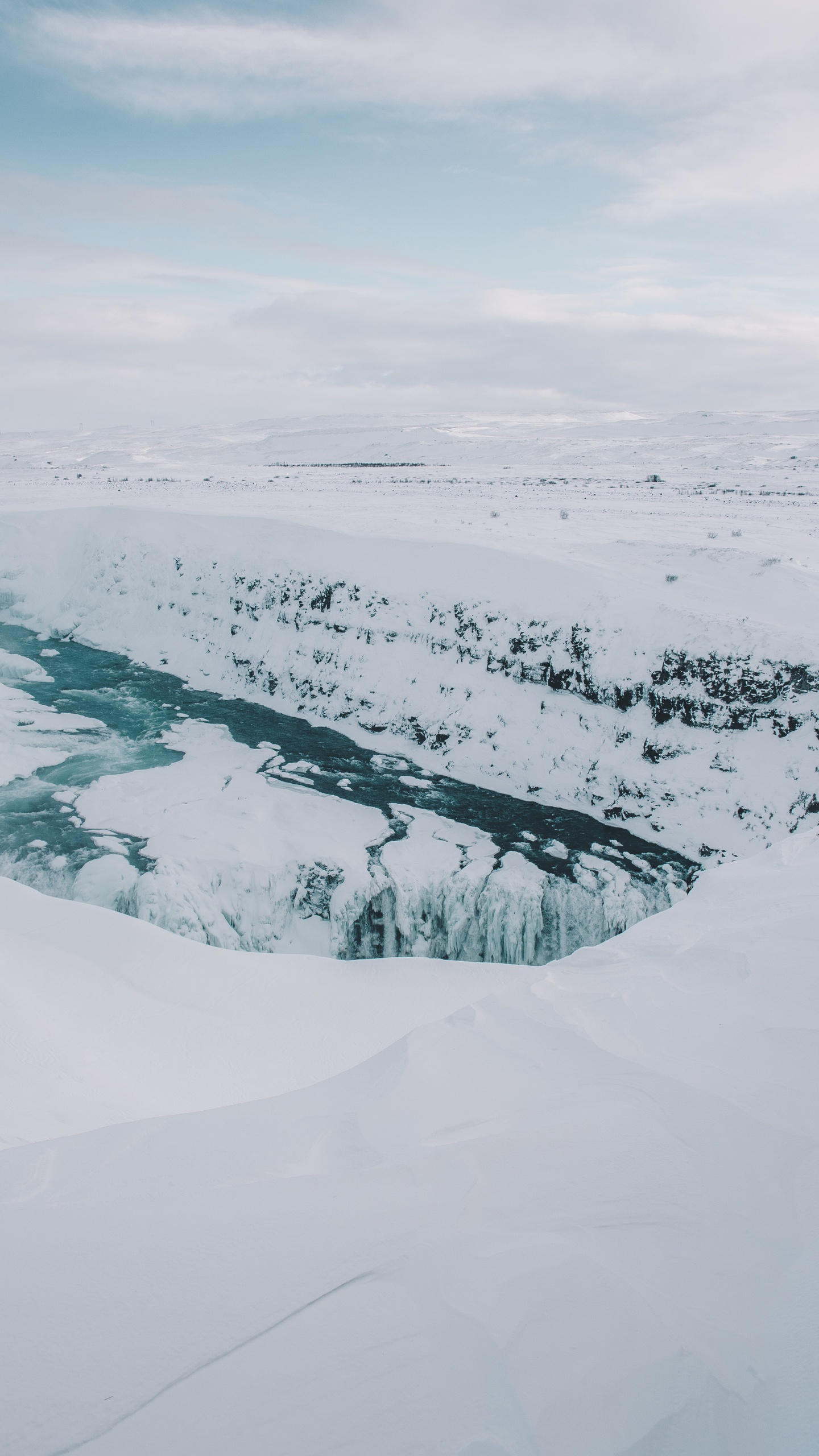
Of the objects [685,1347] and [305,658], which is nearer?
[685,1347]

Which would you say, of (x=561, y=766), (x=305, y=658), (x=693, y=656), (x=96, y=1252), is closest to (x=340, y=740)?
(x=305, y=658)

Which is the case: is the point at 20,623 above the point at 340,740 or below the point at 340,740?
above

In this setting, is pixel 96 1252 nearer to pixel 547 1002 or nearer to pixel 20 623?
A: pixel 547 1002

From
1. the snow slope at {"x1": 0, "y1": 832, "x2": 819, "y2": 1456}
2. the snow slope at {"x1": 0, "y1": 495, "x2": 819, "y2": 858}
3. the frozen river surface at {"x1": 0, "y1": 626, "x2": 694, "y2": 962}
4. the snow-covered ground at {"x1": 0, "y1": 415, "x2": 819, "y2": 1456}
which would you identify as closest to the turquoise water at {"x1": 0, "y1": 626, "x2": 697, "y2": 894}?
the frozen river surface at {"x1": 0, "y1": 626, "x2": 694, "y2": 962}

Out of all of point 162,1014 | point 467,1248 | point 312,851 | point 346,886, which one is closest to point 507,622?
point 312,851

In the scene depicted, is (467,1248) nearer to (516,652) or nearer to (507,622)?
(516,652)

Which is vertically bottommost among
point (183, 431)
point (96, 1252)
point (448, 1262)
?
point (96, 1252)

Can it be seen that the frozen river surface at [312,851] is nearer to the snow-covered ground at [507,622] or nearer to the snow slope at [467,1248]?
the snow-covered ground at [507,622]
